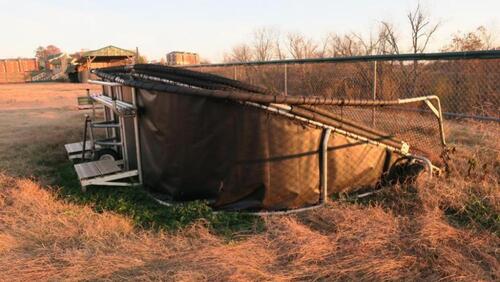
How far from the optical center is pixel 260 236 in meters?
3.63

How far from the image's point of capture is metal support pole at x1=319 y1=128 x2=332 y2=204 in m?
4.32

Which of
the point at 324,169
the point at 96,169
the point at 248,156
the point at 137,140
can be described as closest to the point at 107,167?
the point at 96,169

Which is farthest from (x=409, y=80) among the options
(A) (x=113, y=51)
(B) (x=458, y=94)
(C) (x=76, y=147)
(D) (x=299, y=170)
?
(A) (x=113, y=51)

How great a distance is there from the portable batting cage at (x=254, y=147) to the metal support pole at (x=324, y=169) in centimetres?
1

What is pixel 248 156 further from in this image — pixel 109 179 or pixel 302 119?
pixel 109 179

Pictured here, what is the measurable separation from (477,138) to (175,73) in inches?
195

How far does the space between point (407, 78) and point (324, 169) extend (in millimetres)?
4649

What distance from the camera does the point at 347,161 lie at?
15.0 feet

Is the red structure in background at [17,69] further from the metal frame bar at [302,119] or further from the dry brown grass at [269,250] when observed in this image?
the metal frame bar at [302,119]

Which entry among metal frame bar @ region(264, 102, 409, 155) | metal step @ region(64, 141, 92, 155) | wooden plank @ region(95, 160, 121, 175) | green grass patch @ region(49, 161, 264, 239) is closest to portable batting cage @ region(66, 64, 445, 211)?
metal frame bar @ region(264, 102, 409, 155)

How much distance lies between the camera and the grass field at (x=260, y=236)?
2973 mm

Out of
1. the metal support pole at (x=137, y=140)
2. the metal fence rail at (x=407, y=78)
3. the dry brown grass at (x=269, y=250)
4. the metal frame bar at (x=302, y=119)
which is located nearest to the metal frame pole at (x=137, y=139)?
the metal support pole at (x=137, y=140)

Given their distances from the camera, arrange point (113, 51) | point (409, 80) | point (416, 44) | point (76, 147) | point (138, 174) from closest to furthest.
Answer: point (138, 174)
point (76, 147)
point (409, 80)
point (416, 44)
point (113, 51)

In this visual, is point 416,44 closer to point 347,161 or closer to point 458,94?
point 458,94
